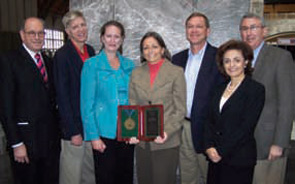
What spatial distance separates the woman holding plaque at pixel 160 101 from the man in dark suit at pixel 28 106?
682mm

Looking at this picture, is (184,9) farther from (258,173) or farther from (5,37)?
(5,37)

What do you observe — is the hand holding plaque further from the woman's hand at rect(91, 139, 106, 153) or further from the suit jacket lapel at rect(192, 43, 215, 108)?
the suit jacket lapel at rect(192, 43, 215, 108)

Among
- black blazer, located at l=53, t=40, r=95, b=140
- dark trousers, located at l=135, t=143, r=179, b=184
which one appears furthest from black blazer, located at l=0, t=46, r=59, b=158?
dark trousers, located at l=135, t=143, r=179, b=184

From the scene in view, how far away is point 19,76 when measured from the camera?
80.4 inches

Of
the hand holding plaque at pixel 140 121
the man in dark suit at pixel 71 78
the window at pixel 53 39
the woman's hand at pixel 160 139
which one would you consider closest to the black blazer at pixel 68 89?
the man in dark suit at pixel 71 78

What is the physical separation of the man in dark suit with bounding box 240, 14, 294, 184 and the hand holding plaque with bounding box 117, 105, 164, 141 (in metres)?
0.75

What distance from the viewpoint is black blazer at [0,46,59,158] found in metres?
2.02

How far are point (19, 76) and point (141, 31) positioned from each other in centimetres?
140

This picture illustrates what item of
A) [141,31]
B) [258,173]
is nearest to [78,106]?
[141,31]

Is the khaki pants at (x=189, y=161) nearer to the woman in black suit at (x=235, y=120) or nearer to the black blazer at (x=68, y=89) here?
the woman in black suit at (x=235, y=120)

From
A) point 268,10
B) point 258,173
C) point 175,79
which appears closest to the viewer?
point 175,79

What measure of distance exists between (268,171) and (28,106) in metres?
1.85

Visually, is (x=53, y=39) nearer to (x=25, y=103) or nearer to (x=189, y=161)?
(x=25, y=103)

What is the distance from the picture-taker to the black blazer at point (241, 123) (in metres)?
1.78
